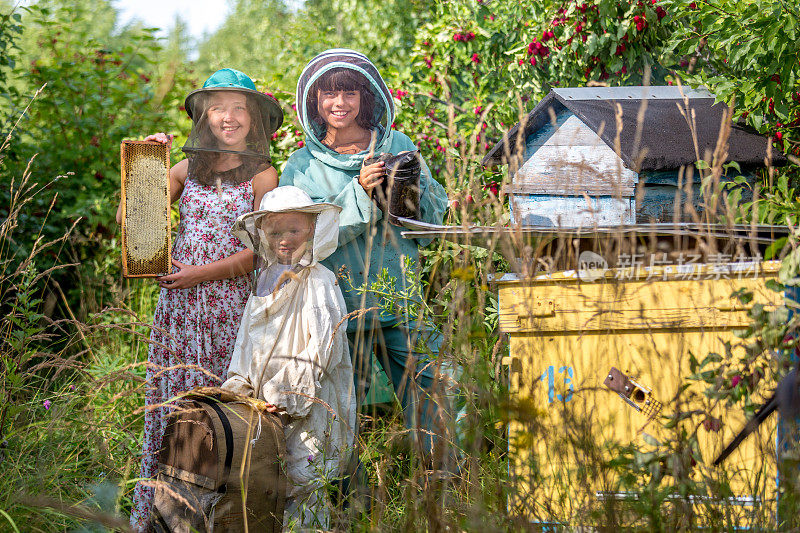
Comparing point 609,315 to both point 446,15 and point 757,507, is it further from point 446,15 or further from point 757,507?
point 446,15

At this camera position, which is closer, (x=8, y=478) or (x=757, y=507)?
(x=757, y=507)

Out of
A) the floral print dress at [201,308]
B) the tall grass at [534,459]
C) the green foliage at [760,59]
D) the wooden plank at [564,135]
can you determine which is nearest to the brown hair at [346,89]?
the floral print dress at [201,308]

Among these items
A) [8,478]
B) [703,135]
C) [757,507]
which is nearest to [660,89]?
[703,135]

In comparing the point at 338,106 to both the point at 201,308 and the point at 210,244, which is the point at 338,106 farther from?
the point at 201,308

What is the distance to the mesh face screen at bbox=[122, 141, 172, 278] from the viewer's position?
127 inches

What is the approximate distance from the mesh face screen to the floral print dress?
0.13m

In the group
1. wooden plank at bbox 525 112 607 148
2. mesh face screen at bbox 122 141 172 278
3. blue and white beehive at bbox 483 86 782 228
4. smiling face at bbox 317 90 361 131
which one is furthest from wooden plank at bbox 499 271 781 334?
mesh face screen at bbox 122 141 172 278

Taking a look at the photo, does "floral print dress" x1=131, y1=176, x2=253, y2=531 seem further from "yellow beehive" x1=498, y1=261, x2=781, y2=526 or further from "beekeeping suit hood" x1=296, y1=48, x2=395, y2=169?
"yellow beehive" x1=498, y1=261, x2=781, y2=526

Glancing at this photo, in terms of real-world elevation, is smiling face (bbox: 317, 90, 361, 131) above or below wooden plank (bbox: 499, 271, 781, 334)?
above

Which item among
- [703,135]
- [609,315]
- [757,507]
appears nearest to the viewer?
[757,507]

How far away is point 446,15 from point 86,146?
10.0ft

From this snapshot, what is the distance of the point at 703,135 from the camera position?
329 cm

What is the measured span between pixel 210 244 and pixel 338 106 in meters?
0.84

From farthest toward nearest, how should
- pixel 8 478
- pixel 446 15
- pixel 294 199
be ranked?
pixel 446 15 < pixel 294 199 < pixel 8 478
